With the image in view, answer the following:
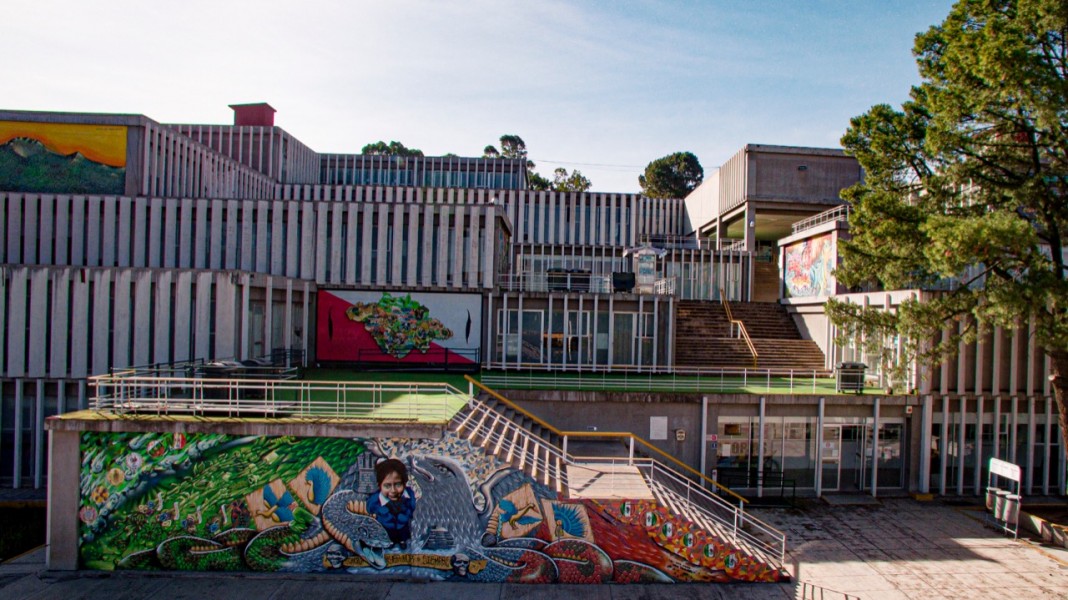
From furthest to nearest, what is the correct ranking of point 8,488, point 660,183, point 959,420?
point 660,183
point 959,420
point 8,488

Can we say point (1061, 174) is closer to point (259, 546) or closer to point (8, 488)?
point (259, 546)

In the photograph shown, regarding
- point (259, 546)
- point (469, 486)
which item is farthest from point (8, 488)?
point (469, 486)

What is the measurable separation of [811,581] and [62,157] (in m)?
33.1

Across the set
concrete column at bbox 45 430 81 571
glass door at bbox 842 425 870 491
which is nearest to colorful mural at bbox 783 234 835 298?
glass door at bbox 842 425 870 491

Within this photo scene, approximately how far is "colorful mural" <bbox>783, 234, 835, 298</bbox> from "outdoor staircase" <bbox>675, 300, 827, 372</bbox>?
1517 mm

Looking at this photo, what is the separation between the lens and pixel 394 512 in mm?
13828

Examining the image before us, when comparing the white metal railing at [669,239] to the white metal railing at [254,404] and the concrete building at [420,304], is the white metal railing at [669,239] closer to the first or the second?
the concrete building at [420,304]

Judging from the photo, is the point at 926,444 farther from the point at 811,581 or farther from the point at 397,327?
the point at 397,327

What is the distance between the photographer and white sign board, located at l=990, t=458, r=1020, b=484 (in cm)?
1778

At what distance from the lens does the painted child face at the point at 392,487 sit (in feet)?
45.2

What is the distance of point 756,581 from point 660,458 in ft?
22.2

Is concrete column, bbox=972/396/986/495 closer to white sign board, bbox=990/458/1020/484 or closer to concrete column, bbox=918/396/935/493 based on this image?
concrete column, bbox=918/396/935/493

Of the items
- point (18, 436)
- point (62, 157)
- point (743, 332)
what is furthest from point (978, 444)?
point (62, 157)

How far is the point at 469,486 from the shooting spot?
45.5 feet
